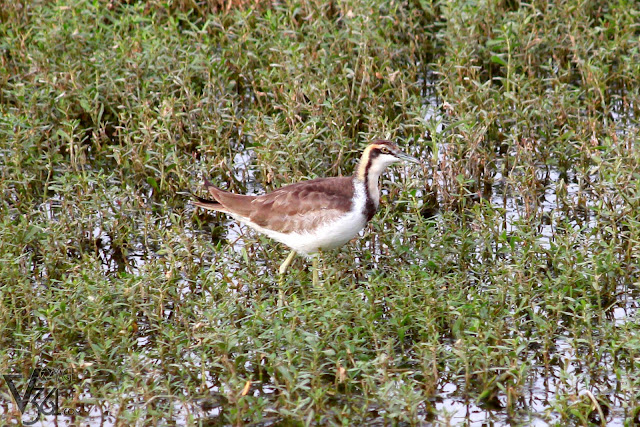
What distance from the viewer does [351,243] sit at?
30.5 ft

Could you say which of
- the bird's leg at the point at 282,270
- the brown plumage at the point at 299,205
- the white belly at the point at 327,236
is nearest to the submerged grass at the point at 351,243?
the bird's leg at the point at 282,270

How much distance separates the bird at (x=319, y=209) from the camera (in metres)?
8.50

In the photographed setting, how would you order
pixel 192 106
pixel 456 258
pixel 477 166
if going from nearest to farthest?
pixel 456 258 → pixel 477 166 → pixel 192 106

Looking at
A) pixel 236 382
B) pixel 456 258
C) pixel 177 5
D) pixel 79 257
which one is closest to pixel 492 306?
pixel 456 258

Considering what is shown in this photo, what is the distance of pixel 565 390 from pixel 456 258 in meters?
1.94

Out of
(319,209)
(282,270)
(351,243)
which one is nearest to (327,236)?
(319,209)

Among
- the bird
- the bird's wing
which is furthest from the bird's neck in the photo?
the bird's wing

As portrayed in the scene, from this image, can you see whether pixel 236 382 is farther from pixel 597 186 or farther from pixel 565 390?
pixel 597 186

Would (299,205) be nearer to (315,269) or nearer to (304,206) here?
(304,206)

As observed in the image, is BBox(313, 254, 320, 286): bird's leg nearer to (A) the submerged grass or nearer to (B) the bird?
(B) the bird

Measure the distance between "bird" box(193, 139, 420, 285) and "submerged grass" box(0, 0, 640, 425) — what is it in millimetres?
310

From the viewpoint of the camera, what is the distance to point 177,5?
43.4ft

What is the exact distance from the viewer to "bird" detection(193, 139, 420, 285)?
27.9 feet

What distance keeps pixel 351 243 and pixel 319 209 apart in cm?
82
